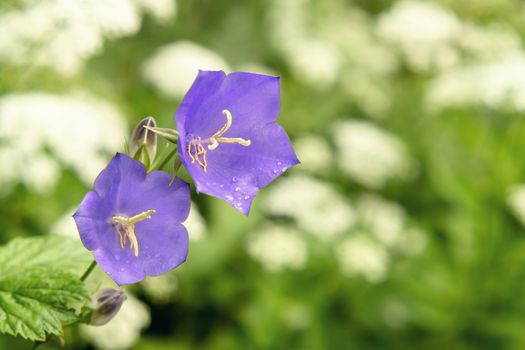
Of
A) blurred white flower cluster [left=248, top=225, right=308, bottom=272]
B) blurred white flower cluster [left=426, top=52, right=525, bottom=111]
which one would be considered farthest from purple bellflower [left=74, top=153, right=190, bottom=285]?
blurred white flower cluster [left=426, top=52, right=525, bottom=111]

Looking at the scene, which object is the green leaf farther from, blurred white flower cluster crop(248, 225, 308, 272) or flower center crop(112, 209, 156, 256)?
blurred white flower cluster crop(248, 225, 308, 272)

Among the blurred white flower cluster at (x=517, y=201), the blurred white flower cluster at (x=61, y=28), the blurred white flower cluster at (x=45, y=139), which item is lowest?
the blurred white flower cluster at (x=517, y=201)

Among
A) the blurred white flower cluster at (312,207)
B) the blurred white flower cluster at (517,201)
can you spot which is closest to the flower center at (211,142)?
the blurred white flower cluster at (312,207)

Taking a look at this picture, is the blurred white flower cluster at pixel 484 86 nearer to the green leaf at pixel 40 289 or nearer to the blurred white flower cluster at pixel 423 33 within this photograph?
the blurred white flower cluster at pixel 423 33

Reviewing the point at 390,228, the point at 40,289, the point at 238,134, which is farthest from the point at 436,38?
the point at 40,289

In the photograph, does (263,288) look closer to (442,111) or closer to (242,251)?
(242,251)

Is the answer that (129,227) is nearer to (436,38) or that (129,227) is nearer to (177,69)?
(177,69)
